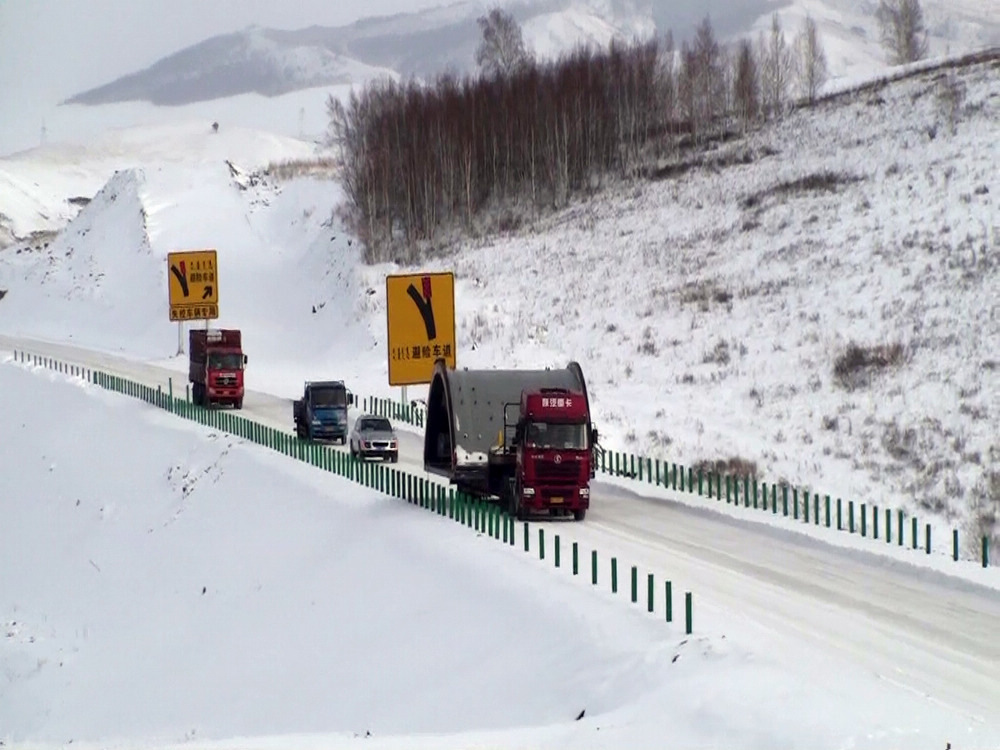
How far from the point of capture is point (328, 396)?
155 ft

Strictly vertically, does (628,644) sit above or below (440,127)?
below

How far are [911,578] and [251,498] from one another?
21228 millimetres

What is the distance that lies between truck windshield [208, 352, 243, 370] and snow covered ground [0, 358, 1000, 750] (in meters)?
3.90

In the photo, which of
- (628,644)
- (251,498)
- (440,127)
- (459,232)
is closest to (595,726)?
(628,644)

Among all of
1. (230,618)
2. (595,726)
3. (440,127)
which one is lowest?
(230,618)

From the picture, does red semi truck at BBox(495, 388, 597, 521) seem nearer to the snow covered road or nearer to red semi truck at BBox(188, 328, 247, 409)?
the snow covered road

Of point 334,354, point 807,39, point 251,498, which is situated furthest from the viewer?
point 807,39

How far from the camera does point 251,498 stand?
40.0 meters

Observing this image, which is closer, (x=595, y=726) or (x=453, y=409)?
(x=595, y=726)

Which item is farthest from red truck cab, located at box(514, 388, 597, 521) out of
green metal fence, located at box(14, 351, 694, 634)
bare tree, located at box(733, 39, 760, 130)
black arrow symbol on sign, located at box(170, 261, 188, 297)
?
bare tree, located at box(733, 39, 760, 130)

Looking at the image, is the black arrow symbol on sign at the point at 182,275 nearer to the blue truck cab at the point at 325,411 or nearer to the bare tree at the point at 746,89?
the blue truck cab at the point at 325,411

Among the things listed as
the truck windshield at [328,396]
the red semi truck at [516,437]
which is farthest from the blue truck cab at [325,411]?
the red semi truck at [516,437]

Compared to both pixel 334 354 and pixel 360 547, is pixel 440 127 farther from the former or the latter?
pixel 360 547

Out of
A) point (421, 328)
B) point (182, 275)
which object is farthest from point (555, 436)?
point (182, 275)
